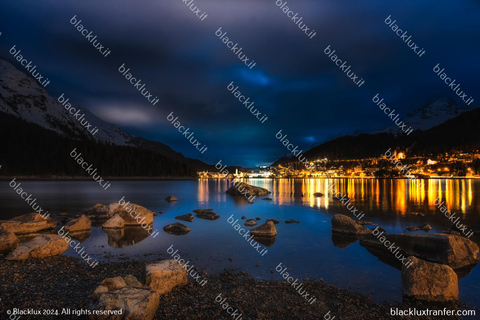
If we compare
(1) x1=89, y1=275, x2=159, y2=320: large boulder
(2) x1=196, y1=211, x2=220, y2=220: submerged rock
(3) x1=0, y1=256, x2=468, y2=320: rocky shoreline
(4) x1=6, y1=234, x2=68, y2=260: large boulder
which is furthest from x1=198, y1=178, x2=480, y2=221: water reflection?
(1) x1=89, y1=275, x2=159, y2=320: large boulder

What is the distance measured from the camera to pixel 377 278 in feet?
33.6

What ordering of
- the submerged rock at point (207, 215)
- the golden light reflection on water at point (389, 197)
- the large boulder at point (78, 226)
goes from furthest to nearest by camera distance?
the golden light reflection on water at point (389, 197) < the submerged rock at point (207, 215) < the large boulder at point (78, 226)

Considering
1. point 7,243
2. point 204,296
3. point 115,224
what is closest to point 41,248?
point 7,243

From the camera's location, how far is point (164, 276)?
→ 8.49m

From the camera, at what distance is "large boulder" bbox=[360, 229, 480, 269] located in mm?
11227

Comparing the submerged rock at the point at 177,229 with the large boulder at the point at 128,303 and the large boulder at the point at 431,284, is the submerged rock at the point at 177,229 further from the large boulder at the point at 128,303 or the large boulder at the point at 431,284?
the large boulder at the point at 431,284

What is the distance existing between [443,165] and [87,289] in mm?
239010

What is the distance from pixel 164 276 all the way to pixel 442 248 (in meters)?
11.5

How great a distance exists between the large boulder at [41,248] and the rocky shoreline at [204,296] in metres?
0.94

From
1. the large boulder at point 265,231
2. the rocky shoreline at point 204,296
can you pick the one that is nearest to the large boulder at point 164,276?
the rocky shoreline at point 204,296

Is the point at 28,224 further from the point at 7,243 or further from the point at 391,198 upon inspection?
the point at 391,198

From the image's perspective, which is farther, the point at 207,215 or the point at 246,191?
the point at 246,191

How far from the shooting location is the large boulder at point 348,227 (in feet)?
55.7

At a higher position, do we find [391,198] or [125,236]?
[125,236]
